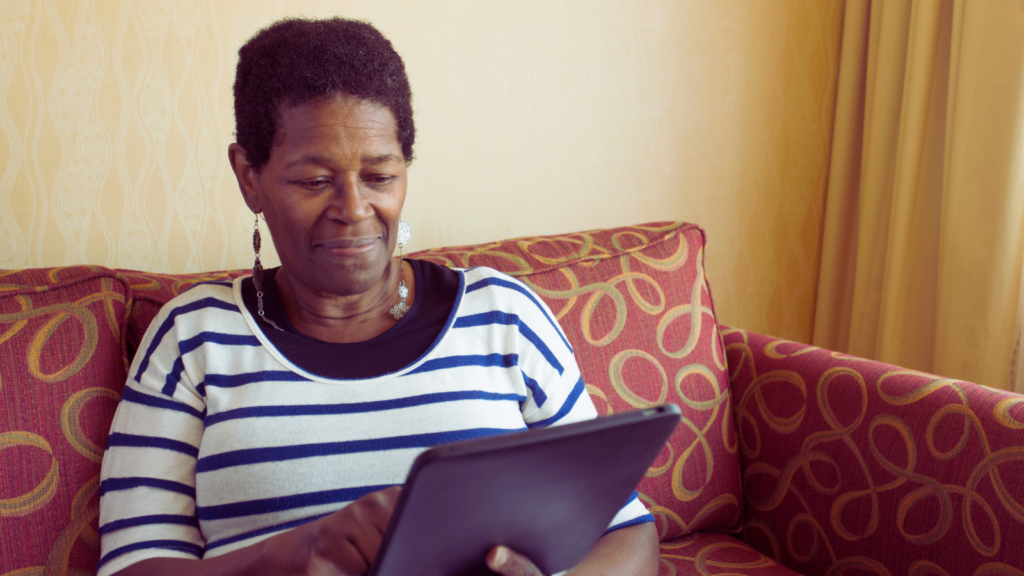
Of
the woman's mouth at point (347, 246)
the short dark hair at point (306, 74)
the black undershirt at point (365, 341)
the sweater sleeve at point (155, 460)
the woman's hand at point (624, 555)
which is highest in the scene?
the short dark hair at point (306, 74)

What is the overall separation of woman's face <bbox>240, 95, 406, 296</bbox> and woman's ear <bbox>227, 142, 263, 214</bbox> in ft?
0.06

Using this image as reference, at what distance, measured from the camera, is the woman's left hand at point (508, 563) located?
0.65 metres

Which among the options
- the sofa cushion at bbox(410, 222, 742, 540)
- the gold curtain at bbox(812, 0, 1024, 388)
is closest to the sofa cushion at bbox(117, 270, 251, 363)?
the sofa cushion at bbox(410, 222, 742, 540)

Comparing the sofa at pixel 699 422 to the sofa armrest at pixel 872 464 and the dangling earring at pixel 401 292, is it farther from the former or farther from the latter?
the dangling earring at pixel 401 292

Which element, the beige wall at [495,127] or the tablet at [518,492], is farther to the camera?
the beige wall at [495,127]

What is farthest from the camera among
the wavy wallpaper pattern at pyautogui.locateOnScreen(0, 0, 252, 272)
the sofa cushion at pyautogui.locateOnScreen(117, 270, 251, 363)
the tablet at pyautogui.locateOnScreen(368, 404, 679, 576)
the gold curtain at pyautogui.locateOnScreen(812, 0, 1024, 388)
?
the gold curtain at pyautogui.locateOnScreen(812, 0, 1024, 388)

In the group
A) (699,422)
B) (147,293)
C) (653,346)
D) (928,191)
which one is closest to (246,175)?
(147,293)

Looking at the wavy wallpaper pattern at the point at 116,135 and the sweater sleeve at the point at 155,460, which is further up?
the wavy wallpaper pattern at the point at 116,135

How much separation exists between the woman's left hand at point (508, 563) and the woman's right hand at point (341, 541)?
0.32ft

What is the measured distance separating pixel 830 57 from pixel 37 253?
195 centimetres

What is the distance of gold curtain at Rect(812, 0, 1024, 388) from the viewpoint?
5.16 ft

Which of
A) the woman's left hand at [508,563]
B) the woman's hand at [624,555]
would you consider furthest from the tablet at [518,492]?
the woman's hand at [624,555]

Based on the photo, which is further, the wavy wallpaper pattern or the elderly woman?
the wavy wallpaper pattern

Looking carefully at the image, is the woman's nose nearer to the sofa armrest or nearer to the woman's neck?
the woman's neck
